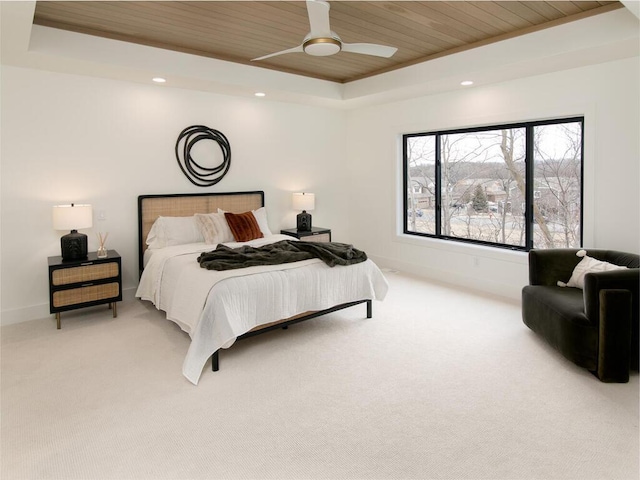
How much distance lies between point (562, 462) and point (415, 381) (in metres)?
1.02

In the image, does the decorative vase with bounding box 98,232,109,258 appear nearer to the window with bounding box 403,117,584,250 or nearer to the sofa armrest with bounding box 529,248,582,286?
the window with bounding box 403,117,584,250

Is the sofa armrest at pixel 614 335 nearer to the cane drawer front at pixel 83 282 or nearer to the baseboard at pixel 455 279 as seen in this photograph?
the baseboard at pixel 455 279

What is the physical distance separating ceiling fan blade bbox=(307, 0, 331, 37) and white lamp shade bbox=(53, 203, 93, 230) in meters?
2.78

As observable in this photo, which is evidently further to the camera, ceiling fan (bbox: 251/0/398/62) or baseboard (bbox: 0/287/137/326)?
baseboard (bbox: 0/287/137/326)

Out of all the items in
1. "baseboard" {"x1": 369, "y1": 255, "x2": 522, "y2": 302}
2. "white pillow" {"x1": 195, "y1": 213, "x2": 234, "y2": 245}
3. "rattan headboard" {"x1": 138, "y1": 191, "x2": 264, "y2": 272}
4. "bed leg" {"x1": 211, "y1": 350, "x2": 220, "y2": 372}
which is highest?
"rattan headboard" {"x1": 138, "y1": 191, "x2": 264, "y2": 272}

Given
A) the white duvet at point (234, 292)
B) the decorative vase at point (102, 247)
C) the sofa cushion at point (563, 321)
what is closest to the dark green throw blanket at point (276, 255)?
the white duvet at point (234, 292)

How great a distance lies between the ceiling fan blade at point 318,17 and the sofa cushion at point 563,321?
265 centimetres

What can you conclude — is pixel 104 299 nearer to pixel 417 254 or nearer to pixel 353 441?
pixel 353 441

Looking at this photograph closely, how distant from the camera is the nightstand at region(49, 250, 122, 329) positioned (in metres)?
4.03

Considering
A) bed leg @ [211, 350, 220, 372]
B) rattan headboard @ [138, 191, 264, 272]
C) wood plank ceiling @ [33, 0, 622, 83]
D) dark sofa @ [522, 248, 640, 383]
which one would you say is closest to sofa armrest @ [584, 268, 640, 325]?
dark sofa @ [522, 248, 640, 383]

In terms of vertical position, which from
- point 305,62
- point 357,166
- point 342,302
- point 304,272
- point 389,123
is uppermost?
point 305,62

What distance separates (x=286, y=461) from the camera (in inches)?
86.7

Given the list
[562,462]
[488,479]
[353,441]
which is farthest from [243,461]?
[562,462]

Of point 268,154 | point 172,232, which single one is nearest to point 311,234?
point 268,154
